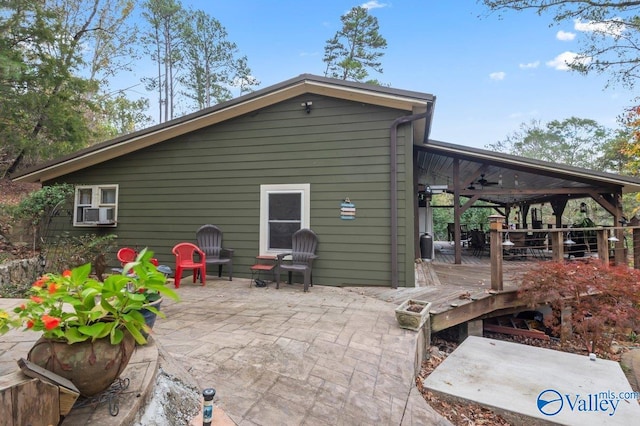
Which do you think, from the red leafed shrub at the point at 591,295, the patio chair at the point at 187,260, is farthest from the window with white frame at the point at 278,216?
the red leafed shrub at the point at 591,295

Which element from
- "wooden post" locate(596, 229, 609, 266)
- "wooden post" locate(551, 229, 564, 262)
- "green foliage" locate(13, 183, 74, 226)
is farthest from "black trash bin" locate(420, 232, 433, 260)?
"green foliage" locate(13, 183, 74, 226)

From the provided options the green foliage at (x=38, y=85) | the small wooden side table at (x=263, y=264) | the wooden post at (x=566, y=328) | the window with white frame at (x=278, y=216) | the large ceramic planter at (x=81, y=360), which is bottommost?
the wooden post at (x=566, y=328)

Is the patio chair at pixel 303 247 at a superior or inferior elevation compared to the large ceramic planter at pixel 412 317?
superior

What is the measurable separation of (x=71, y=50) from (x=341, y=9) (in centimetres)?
1207

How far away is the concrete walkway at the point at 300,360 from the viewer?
1996 mm

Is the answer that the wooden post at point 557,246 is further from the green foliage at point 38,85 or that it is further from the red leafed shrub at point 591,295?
the green foliage at point 38,85

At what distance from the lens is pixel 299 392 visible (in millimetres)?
2143

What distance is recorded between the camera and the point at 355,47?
1700cm

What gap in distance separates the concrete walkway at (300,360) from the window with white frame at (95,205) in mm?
3880

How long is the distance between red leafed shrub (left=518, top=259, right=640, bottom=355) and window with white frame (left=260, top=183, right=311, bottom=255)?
3854 mm

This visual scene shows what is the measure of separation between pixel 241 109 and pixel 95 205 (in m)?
4.01

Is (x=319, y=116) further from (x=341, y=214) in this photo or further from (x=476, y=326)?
(x=476, y=326)

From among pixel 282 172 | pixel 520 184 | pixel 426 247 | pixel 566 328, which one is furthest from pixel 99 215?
pixel 520 184

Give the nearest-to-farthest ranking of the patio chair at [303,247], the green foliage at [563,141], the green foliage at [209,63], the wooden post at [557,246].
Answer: the wooden post at [557,246], the patio chair at [303,247], the green foliage at [209,63], the green foliage at [563,141]
